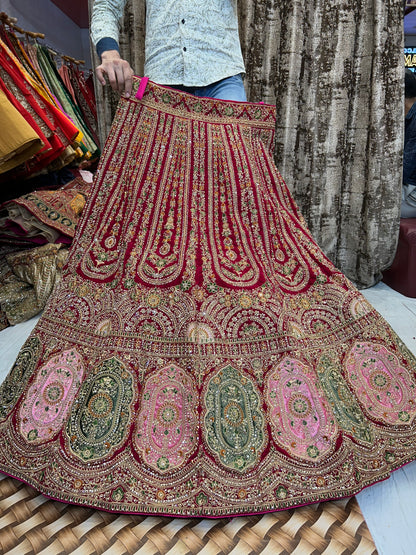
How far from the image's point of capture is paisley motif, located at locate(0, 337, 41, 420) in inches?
38.6

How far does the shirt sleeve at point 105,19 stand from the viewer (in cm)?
120

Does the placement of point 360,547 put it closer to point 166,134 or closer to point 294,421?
point 294,421

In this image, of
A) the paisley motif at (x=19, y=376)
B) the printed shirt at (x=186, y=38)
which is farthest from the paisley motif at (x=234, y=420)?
the printed shirt at (x=186, y=38)

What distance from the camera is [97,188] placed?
4.06 ft

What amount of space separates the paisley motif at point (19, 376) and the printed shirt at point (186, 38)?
0.89m

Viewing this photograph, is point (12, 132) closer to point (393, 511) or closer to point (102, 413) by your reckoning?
point (102, 413)

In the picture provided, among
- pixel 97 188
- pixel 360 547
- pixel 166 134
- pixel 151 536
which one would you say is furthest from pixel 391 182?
pixel 151 536

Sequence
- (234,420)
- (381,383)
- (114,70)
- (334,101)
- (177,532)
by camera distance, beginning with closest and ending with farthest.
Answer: (177,532) < (234,420) < (381,383) < (114,70) < (334,101)

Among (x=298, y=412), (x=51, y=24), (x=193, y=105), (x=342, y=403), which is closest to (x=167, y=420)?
(x=298, y=412)

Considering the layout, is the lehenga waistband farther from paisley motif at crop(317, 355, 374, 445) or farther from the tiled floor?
the tiled floor

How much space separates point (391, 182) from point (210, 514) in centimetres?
178

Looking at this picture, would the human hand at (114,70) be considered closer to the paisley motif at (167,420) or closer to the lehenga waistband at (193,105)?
the lehenga waistband at (193,105)

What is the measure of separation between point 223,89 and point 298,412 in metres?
1.01

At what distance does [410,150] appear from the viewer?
232 centimetres
